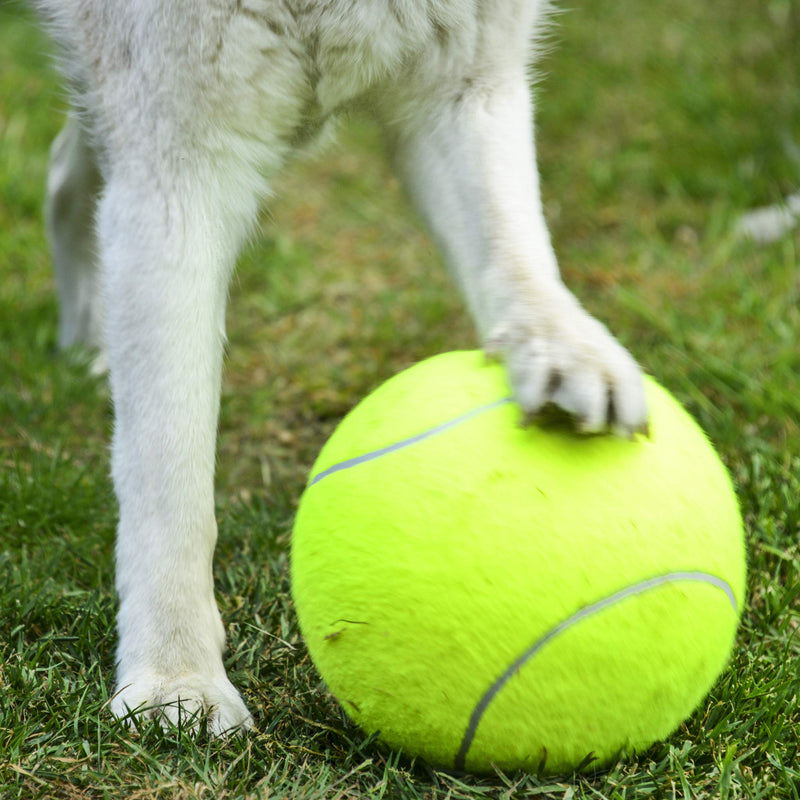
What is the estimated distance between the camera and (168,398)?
2.05 metres

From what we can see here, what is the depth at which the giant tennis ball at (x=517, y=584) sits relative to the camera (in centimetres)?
156

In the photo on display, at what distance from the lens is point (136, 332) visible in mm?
2070

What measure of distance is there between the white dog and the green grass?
6.6 inches

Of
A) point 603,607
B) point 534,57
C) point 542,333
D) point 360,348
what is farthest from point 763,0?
A: point 603,607

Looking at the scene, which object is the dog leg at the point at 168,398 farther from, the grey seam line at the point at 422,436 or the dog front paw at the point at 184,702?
the grey seam line at the point at 422,436

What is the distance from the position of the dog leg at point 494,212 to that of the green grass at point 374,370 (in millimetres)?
341

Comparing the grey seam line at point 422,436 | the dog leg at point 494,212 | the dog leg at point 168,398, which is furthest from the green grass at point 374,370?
the grey seam line at point 422,436

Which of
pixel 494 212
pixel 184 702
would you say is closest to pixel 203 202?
pixel 494 212

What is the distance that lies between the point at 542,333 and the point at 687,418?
29 cm

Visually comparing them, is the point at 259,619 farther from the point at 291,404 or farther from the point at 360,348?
the point at 360,348

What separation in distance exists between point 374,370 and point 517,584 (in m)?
2.02

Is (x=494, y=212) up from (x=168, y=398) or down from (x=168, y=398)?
up

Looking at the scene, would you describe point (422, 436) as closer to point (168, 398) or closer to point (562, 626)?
point (562, 626)

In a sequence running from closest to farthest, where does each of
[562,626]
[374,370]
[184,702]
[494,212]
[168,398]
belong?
[562,626]
[184,702]
[168,398]
[494,212]
[374,370]
